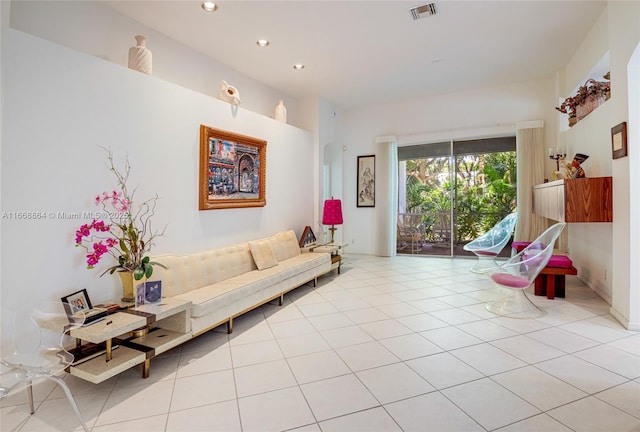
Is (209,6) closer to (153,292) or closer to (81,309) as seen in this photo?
(153,292)

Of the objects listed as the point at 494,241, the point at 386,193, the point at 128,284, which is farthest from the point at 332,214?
the point at 128,284

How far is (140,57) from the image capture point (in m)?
3.29

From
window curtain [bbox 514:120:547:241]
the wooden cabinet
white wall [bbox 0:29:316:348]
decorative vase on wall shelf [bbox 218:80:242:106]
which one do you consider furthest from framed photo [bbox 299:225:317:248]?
window curtain [bbox 514:120:547:241]

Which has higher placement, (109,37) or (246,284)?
(109,37)

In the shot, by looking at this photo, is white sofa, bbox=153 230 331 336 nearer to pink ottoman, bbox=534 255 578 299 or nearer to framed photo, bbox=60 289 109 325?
framed photo, bbox=60 289 109 325

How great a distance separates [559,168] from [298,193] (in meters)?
4.52

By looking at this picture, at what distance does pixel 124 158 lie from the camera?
3.11 m

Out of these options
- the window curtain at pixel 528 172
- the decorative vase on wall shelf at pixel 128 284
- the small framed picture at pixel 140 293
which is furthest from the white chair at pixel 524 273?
the decorative vase on wall shelf at pixel 128 284

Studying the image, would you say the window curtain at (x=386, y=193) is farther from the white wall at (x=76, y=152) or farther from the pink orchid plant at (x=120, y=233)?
the pink orchid plant at (x=120, y=233)

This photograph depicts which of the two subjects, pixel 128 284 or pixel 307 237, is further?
pixel 307 237

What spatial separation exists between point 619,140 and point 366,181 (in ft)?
15.8

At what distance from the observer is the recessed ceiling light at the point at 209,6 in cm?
335

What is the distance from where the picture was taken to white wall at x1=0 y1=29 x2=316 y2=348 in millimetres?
2391

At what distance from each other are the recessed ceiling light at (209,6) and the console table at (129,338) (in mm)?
3049
